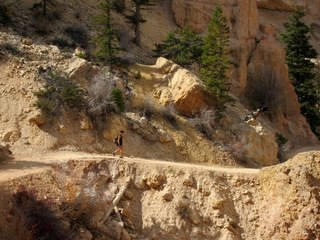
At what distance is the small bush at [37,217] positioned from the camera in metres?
14.2

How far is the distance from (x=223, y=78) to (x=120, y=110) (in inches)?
265

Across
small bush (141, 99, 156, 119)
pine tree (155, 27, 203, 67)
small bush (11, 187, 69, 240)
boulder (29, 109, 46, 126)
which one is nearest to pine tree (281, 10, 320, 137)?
pine tree (155, 27, 203, 67)

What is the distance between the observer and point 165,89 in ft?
93.2

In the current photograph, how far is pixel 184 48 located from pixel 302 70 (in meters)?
12.3

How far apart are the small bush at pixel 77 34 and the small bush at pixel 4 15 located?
343 cm

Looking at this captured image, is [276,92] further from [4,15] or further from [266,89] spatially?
[4,15]

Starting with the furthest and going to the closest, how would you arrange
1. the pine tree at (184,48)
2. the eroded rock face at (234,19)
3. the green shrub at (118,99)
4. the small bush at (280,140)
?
the eroded rock face at (234,19), the small bush at (280,140), the pine tree at (184,48), the green shrub at (118,99)

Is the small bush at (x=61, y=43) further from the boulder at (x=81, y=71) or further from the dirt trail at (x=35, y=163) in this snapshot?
the dirt trail at (x=35, y=163)

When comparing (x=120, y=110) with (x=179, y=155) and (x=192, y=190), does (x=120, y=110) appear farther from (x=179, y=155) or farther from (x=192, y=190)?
(x=192, y=190)

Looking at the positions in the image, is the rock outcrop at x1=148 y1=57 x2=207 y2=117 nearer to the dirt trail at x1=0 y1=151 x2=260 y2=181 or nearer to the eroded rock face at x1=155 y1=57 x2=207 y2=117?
the eroded rock face at x1=155 y1=57 x2=207 y2=117

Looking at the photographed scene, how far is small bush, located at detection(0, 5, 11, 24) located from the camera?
28.6m

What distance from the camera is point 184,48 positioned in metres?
31.5

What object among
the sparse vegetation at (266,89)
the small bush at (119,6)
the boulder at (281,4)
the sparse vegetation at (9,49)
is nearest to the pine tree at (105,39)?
the sparse vegetation at (9,49)

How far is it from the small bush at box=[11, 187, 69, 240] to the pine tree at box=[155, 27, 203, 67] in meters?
17.6
